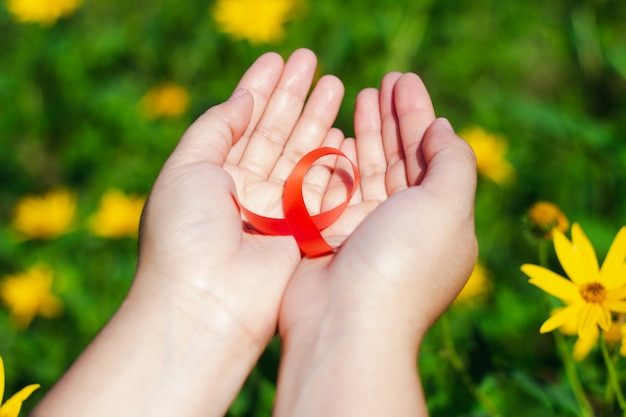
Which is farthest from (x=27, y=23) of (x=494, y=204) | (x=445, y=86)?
(x=494, y=204)

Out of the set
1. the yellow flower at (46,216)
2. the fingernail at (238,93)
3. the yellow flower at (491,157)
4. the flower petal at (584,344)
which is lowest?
the yellow flower at (46,216)

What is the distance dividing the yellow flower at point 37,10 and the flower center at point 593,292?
2.02m

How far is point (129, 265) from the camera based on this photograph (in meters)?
1.82

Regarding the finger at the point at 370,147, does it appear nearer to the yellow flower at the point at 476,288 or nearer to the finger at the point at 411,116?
the finger at the point at 411,116

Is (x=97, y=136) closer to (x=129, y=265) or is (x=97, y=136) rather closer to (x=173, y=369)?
(x=129, y=265)

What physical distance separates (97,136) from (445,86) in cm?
117

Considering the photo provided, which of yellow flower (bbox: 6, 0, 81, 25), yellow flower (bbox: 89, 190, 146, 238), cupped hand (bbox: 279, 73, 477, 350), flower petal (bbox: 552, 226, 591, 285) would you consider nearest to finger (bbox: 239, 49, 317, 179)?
cupped hand (bbox: 279, 73, 477, 350)

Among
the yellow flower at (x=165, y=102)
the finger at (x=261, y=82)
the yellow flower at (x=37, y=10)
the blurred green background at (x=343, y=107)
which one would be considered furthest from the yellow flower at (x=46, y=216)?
the finger at (x=261, y=82)

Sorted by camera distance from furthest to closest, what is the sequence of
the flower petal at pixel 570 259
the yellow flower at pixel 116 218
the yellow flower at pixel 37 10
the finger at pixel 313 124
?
the yellow flower at pixel 37 10 → the yellow flower at pixel 116 218 → the finger at pixel 313 124 → the flower petal at pixel 570 259

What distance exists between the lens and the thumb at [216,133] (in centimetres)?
119

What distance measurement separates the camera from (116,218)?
188cm

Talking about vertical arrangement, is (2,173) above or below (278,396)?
below

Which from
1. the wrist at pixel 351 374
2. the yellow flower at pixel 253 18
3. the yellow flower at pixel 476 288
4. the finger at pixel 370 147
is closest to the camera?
the wrist at pixel 351 374

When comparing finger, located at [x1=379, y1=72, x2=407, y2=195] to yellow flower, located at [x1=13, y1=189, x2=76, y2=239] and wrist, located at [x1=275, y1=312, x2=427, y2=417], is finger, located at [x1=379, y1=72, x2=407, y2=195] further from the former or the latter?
yellow flower, located at [x1=13, y1=189, x2=76, y2=239]
